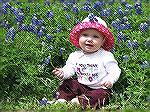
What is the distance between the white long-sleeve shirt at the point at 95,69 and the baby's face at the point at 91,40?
7 centimetres

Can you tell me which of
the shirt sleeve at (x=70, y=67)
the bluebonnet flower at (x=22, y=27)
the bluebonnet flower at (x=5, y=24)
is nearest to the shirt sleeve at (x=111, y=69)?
the shirt sleeve at (x=70, y=67)

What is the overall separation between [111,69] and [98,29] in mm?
422

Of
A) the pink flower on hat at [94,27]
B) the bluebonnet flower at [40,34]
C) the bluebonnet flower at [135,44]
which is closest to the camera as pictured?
the pink flower on hat at [94,27]

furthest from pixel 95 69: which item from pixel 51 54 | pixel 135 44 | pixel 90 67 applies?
pixel 51 54

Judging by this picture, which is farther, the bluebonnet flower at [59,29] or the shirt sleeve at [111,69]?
the bluebonnet flower at [59,29]

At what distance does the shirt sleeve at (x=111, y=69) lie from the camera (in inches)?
224

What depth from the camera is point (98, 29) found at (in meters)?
5.75

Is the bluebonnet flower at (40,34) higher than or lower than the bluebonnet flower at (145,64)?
higher

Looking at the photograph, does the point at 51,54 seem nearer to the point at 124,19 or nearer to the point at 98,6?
the point at 124,19

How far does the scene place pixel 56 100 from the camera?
5727 mm

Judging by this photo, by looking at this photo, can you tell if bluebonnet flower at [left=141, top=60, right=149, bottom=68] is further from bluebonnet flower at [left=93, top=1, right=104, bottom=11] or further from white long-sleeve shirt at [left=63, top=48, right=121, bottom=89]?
bluebonnet flower at [left=93, top=1, right=104, bottom=11]

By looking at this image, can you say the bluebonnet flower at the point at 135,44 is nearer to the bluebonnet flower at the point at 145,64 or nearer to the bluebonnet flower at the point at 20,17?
the bluebonnet flower at the point at 145,64

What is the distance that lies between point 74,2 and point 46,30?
1368 millimetres

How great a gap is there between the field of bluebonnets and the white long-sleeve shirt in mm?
149
